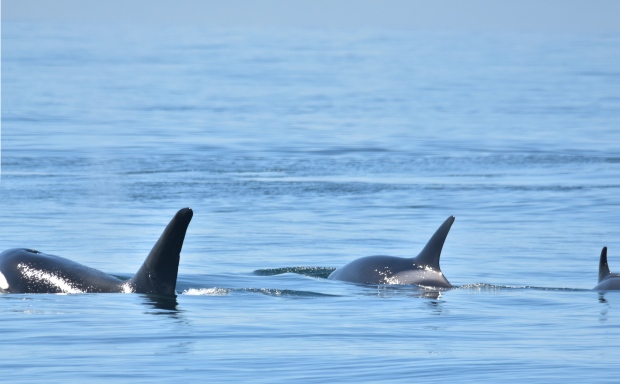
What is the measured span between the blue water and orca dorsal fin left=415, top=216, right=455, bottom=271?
531mm

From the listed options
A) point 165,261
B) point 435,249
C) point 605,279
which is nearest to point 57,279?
point 165,261

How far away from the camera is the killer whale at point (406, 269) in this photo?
545 inches

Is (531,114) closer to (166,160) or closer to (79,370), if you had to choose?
(166,160)

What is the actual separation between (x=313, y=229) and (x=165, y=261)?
7.79 m

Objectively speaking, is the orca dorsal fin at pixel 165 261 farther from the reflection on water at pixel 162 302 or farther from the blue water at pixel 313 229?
the blue water at pixel 313 229

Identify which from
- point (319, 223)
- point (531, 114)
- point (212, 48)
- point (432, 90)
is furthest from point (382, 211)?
point (212, 48)

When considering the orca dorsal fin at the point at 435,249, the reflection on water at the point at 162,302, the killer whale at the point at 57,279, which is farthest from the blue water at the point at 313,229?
the orca dorsal fin at the point at 435,249

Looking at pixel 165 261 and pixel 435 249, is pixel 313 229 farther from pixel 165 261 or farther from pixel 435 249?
pixel 165 261

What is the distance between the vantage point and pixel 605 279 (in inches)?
553

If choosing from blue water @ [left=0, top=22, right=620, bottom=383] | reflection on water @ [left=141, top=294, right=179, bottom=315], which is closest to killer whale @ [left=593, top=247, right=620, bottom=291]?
blue water @ [left=0, top=22, right=620, bottom=383]

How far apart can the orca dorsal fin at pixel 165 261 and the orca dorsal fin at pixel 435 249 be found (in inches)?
125

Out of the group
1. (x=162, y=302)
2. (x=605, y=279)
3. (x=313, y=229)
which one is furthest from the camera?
(x=313, y=229)

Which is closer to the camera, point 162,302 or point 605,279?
point 162,302

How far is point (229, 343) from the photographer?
1041cm
